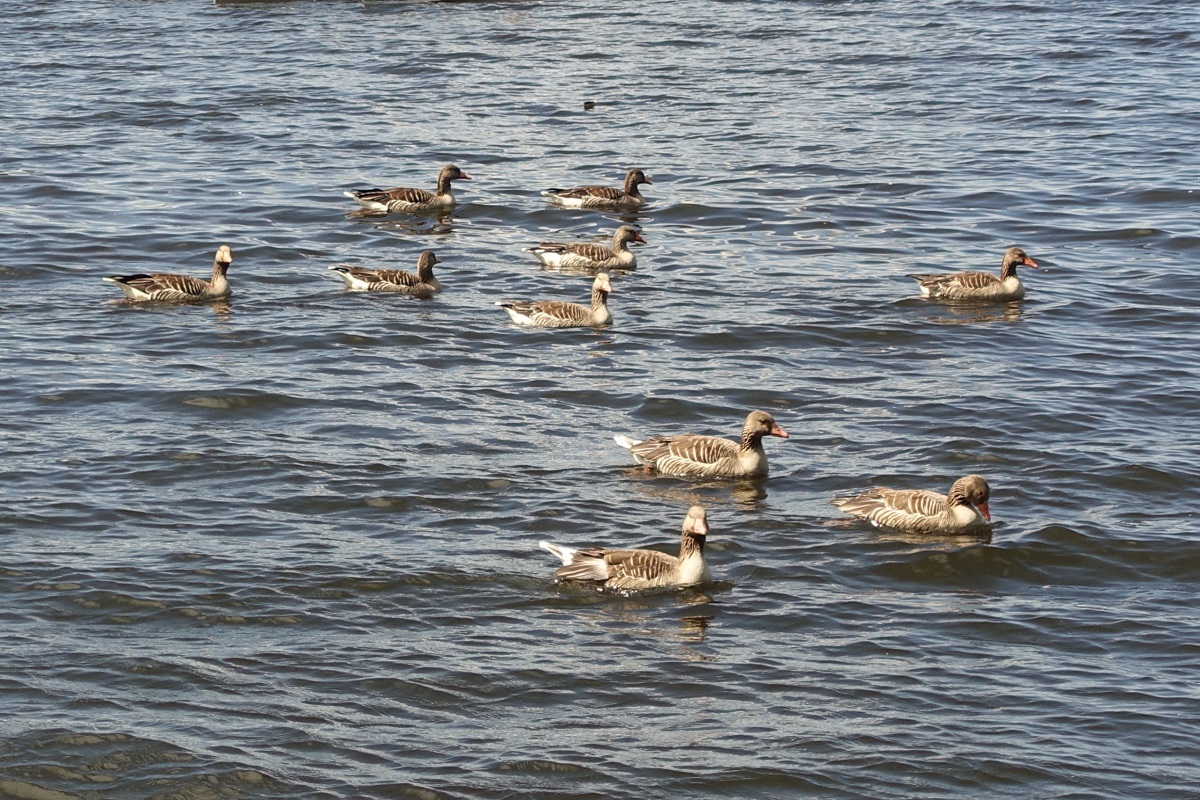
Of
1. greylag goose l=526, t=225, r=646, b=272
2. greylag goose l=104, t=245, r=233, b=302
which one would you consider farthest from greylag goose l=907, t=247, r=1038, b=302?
greylag goose l=104, t=245, r=233, b=302

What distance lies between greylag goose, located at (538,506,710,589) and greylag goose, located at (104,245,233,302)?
9.71m

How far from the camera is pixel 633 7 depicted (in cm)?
4619

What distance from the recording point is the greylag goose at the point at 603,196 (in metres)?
27.0

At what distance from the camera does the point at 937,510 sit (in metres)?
15.4

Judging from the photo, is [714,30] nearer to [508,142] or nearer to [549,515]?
[508,142]

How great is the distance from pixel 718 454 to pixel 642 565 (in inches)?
114

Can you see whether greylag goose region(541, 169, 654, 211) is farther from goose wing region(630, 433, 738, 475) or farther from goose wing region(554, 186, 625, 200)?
goose wing region(630, 433, 738, 475)

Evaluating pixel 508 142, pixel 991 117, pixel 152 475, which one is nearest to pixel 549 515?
pixel 152 475

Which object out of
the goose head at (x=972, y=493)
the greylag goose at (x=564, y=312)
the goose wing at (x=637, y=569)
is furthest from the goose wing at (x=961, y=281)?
the goose wing at (x=637, y=569)

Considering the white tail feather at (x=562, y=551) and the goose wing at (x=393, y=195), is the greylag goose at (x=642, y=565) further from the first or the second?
the goose wing at (x=393, y=195)

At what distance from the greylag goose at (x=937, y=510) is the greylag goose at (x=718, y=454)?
1.42 meters

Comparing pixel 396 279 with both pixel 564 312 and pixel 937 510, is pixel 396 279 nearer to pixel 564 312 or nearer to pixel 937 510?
pixel 564 312

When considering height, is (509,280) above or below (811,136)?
below

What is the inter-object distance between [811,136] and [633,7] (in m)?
15.6
